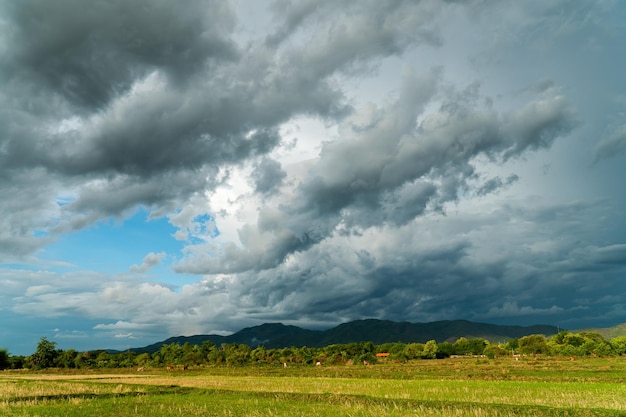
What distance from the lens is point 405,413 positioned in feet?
104

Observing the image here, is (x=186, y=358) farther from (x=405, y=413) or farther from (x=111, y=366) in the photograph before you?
(x=405, y=413)

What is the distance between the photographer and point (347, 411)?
3341 centimetres

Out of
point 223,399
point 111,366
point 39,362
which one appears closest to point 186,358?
point 111,366

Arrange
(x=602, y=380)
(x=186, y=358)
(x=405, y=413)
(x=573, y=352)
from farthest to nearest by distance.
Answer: (x=186, y=358), (x=573, y=352), (x=602, y=380), (x=405, y=413)

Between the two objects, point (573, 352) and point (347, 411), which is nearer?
point (347, 411)

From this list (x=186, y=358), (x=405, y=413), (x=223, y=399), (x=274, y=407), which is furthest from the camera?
(x=186, y=358)

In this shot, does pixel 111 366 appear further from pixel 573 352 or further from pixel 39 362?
pixel 573 352

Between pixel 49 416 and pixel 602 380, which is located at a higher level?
pixel 49 416

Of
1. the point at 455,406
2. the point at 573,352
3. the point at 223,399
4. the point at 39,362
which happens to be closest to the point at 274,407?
the point at 223,399

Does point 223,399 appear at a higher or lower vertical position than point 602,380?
higher

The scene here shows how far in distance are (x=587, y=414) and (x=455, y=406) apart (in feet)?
30.2

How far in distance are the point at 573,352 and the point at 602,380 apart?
440ft

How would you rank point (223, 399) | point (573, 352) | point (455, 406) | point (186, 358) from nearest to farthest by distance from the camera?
point (455, 406) → point (223, 399) → point (573, 352) → point (186, 358)

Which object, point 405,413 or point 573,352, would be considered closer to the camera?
point 405,413
